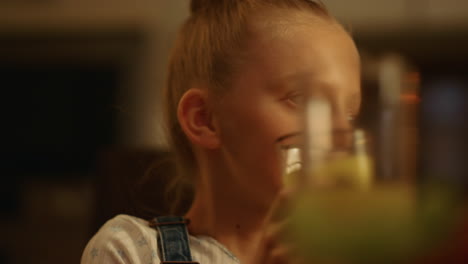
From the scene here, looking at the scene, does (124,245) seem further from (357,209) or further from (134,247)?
(357,209)

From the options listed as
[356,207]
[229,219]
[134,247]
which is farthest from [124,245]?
[356,207]

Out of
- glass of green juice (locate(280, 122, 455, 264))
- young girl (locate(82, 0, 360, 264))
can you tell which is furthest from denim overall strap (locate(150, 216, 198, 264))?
glass of green juice (locate(280, 122, 455, 264))

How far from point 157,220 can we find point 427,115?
51cm

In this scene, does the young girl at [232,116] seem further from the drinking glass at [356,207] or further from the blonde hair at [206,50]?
the drinking glass at [356,207]

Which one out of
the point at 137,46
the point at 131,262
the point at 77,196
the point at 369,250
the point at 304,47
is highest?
the point at 137,46

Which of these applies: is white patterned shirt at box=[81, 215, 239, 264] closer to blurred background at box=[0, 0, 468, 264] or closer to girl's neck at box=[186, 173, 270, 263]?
girl's neck at box=[186, 173, 270, 263]

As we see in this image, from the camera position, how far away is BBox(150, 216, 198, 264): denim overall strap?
714 mm

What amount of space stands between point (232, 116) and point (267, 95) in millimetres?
60

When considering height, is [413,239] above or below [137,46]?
below

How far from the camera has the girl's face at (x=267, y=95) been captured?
65 cm

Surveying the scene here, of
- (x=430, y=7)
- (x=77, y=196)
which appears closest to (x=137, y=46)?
(x=77, y=196)

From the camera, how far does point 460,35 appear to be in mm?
2117

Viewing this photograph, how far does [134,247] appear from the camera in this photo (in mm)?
714

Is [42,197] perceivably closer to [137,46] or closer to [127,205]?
[137,46]
